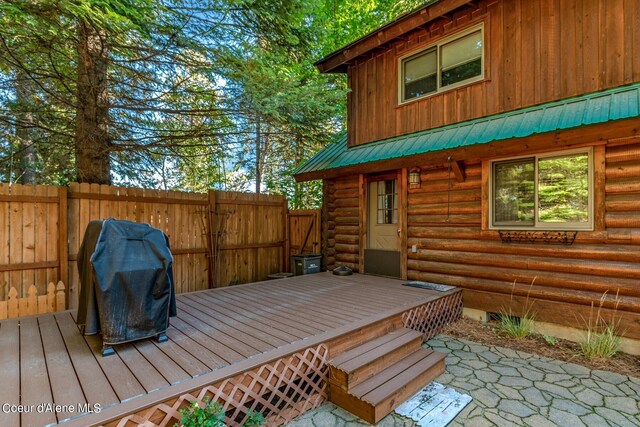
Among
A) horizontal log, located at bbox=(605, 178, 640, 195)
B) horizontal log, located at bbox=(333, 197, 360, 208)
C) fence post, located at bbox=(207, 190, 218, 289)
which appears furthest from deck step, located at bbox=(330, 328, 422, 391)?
fence post, located at bbox=(207, 190, 218, 289)

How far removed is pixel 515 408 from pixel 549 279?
7.08 feet

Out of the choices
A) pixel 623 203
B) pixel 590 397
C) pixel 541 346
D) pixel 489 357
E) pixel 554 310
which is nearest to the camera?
pixel 590 397

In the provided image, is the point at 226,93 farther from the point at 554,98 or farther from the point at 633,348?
the point at 633,348

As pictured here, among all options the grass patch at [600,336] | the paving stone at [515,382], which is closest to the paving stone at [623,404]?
the paving stone at [515,382]

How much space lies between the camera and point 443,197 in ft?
17.5

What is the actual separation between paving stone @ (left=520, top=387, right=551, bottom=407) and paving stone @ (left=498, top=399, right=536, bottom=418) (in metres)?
0.12

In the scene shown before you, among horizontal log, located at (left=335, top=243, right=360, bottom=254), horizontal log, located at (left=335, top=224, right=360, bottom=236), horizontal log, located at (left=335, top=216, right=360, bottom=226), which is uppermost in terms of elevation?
horizontal log, located at (left=335, top=216, right=360, bottom=226)

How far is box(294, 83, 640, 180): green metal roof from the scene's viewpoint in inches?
137

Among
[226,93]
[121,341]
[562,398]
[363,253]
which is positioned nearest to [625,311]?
[562,398]

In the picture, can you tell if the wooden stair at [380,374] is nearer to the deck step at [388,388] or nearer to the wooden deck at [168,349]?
the deck step at [388,388]

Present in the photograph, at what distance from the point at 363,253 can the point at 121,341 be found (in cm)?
466

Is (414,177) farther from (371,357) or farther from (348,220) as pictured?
(371,357)

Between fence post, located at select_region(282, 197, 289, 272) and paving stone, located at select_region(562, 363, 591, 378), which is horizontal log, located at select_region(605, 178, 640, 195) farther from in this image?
fence post, located at select_region(282, 197, 289, 272)

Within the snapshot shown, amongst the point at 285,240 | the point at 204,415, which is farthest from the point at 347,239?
the point at 204,415
